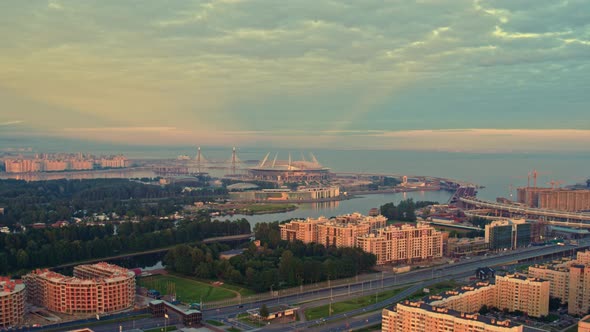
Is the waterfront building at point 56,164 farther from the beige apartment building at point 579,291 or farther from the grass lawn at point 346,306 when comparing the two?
the beige apartment building at point 579,291

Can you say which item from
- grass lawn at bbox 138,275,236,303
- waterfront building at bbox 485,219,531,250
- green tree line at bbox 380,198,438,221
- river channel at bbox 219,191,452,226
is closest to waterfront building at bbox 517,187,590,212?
river channel at bbox 219,191,452,226

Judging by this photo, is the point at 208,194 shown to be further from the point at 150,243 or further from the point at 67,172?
the point at 67,172

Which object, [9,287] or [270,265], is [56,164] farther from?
[9,287]

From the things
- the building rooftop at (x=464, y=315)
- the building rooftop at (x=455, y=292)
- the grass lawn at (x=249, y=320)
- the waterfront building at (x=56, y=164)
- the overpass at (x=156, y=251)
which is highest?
the waterfront building at (x=56, y=164)

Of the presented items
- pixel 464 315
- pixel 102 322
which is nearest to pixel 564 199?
pixel 464 315

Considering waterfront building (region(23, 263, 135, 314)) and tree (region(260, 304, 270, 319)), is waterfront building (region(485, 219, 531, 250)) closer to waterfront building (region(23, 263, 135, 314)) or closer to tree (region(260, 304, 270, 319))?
tree (region(260, 304, 270, 319))

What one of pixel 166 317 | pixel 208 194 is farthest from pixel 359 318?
pixel 208 194

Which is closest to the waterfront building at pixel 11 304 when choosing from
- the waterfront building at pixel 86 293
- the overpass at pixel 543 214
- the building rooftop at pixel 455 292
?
the waterfront building at pixel 86 293
